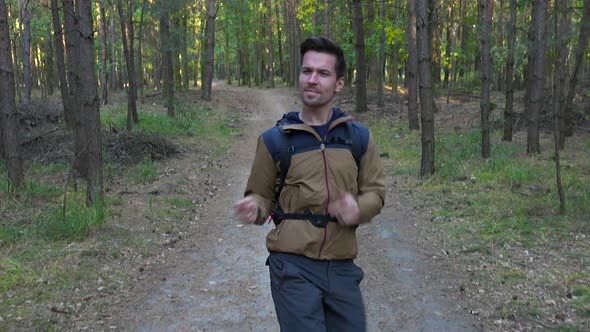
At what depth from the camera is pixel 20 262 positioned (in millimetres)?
6336

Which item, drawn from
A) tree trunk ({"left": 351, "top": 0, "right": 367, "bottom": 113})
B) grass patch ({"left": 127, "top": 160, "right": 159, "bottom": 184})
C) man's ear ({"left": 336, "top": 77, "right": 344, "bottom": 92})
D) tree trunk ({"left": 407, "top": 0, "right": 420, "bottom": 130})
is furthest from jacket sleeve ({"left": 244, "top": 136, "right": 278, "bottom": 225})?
tree trunk ({"left": 351, "top": 0, "right": 367, "bottom": 113})

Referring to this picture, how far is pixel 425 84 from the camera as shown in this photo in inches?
457

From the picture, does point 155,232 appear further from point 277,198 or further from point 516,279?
point 277,198

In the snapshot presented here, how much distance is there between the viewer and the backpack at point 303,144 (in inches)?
108

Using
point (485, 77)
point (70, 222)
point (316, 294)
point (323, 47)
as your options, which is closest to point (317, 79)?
point (323, 47)

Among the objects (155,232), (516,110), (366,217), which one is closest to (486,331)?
(366,217)

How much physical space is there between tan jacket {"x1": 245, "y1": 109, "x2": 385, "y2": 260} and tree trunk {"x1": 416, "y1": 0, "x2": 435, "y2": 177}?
9181 millimetres

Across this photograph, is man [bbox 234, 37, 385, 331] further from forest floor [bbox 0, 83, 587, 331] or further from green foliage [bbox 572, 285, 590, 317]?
green foliage [bbox 572, 285, 590, 317]

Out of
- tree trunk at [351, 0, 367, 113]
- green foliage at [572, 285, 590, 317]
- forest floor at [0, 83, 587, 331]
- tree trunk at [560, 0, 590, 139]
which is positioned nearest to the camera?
green foliage at [572, 285, 590, 317]

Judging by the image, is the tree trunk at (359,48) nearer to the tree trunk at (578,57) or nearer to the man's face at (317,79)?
the tree trunk at (578,57)

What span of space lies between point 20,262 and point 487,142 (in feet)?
38.0

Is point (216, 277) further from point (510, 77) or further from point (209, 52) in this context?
point (209, 52)

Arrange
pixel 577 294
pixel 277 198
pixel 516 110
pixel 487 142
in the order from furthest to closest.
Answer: pixel 516 110, pixel 487 142, pixel 577 294, pixel 277 198

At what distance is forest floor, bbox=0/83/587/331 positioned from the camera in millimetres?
5262
